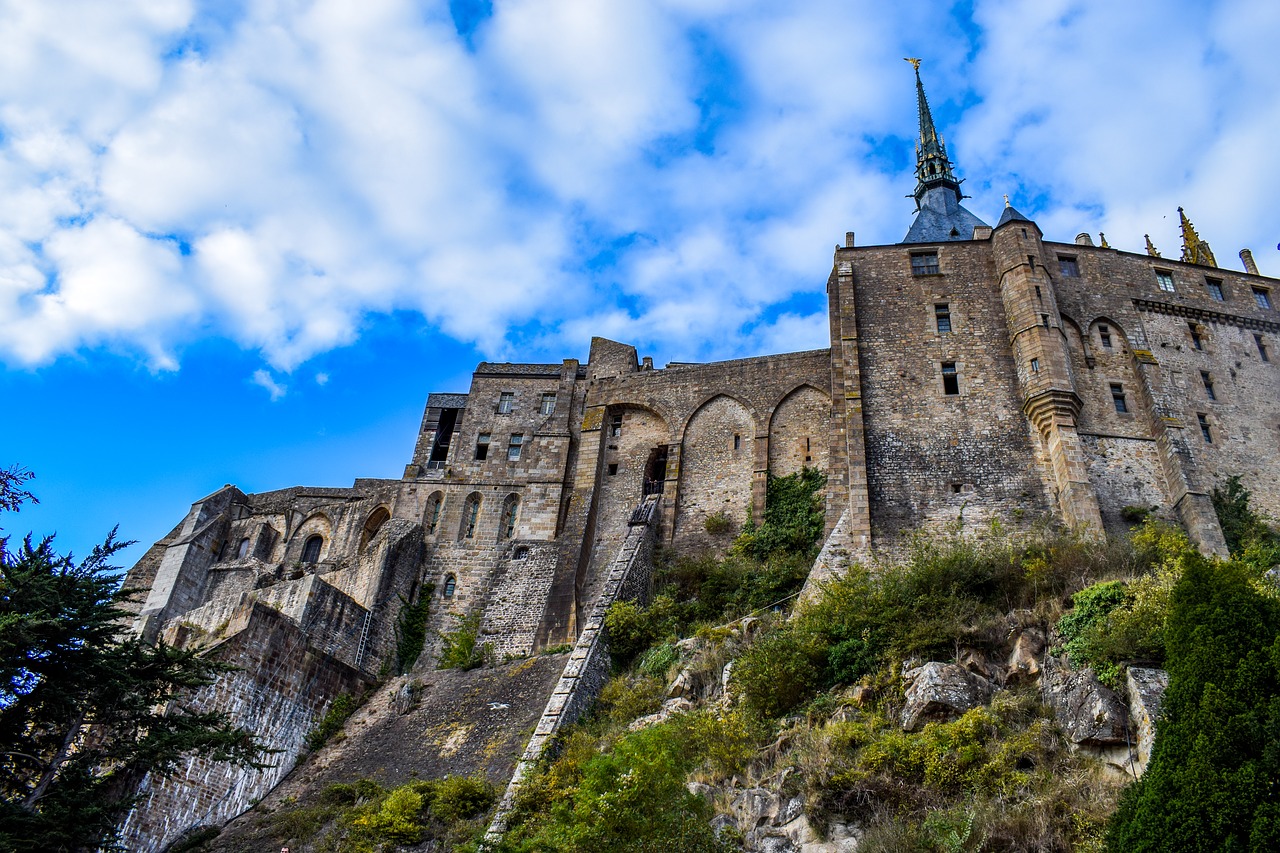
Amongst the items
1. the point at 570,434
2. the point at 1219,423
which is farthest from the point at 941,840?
the point at 570,434

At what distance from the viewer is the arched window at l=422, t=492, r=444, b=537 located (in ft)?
111

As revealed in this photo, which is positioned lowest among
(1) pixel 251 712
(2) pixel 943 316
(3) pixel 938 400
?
(1) pixel 251 712

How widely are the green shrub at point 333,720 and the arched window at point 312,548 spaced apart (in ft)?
36.6

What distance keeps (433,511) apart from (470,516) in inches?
49.9

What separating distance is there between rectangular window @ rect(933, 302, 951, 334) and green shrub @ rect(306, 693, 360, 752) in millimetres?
18680

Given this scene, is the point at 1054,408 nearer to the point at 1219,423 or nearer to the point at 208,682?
the point at 1219,423

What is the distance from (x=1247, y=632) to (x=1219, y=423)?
55.3 feet

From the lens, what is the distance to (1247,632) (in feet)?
41.4

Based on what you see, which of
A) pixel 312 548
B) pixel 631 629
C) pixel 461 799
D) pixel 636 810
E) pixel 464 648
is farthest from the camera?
pixel 312 548

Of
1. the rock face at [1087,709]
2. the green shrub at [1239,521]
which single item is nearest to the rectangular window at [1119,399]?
the green shrub at [1239,521]

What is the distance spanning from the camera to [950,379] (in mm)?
27875

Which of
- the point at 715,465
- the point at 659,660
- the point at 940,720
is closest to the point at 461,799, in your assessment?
the point at 659,660

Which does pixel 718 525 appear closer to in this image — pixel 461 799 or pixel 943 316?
pixel 943 316

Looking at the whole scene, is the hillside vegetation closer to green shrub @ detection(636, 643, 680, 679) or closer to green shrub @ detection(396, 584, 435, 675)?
green shrub @ detection(636, 643, 680, 679)
